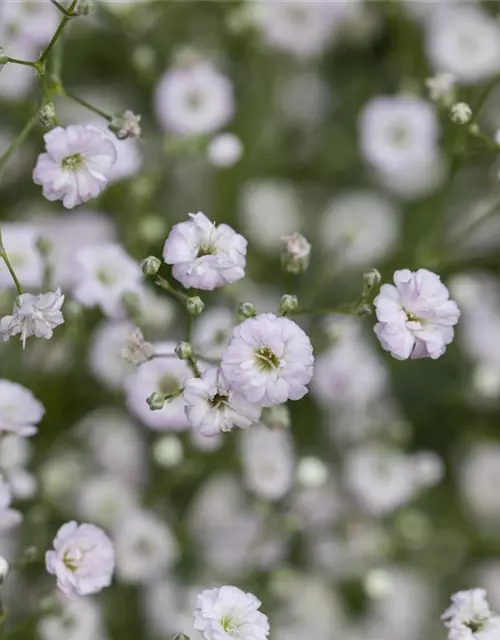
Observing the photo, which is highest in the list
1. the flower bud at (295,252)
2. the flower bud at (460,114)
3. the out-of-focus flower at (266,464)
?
the flower bud at (460,114)

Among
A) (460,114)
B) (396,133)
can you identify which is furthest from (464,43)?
(460,114)

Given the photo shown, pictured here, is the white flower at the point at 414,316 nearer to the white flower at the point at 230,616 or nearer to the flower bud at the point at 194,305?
the flower bud at the point at 194,305

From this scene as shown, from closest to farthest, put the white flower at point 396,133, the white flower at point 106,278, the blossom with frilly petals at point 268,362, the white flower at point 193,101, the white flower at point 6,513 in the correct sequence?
the blossom with frilly petals at point 268,362, the white flower at point 6,513, the white flower at point 106,278, the white flower at point 193,101, the white flower at point 396,133

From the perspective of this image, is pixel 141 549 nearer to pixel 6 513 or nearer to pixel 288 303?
pixel 6 513

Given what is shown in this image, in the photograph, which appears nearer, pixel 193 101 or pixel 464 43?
pixel 193 101

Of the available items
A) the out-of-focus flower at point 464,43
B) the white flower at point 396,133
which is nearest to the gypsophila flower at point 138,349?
the white flower at point 396,133

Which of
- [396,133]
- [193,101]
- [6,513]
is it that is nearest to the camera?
[6,513]
